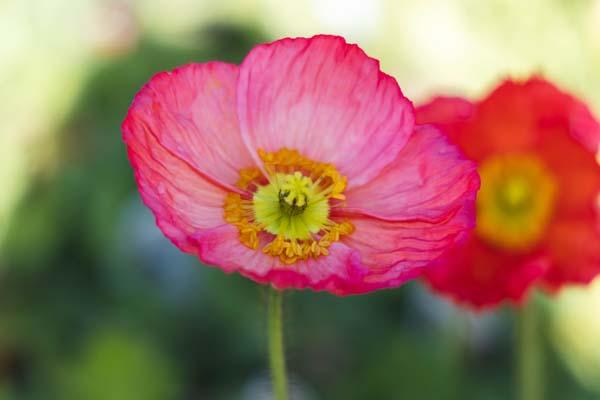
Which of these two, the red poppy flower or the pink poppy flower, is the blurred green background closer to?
the red poppy flower

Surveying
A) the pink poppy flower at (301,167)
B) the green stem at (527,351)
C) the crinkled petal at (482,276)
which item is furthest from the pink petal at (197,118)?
the green stem at (527,351)

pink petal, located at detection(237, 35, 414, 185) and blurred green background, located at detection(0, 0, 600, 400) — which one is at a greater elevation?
blurred green background, located at detection(0, 0, 600, 400)

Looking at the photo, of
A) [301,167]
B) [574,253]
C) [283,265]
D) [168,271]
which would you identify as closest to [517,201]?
[574,253]

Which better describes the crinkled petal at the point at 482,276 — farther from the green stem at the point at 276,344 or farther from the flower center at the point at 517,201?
the green stem at the point at 276,344

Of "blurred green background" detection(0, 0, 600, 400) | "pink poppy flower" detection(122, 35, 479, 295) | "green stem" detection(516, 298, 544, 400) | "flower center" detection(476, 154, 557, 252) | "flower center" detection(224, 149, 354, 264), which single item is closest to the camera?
"pink poppy flower" detection(122, 35, 479, 295)

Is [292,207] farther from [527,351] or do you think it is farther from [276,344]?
[527,351]

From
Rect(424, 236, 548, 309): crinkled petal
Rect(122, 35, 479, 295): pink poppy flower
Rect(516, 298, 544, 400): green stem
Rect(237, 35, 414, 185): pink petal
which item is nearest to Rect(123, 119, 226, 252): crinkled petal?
Rect(122, 35, 479, 295): pink poppy flower

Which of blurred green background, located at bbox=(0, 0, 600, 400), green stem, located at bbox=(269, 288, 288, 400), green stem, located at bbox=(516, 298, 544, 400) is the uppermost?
blurred green background, located at bbox=(0, 0, 600, 400)
